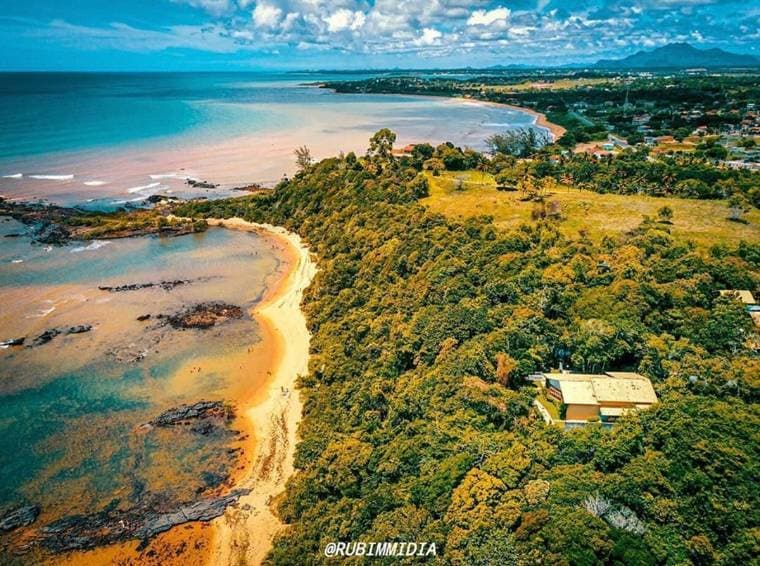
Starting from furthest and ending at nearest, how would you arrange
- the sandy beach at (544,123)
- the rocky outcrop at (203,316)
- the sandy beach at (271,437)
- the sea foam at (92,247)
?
the sandy beach at (544,123) < the sea foam at (92,247) < the rocky outcrop at (203,316) < the sandy beach at (271,437)

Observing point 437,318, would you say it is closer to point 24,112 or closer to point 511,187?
point 511,187

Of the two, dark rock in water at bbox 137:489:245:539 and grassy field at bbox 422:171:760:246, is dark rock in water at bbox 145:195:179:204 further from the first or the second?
dark rock in water at bbox 137:489:245:539

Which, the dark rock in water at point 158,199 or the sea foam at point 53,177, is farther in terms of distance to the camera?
the sea foam at point 53,177

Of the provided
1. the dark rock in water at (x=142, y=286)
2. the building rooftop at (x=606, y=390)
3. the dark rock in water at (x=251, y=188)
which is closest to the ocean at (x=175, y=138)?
the dark rock in water at (x=251, y=188)

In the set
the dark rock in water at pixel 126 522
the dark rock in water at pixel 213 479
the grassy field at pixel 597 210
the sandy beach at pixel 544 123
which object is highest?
the sandy beach at pixel 544 123

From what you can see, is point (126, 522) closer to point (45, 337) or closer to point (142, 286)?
point (45, 337)

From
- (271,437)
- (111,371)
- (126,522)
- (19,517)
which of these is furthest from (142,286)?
(126,522)

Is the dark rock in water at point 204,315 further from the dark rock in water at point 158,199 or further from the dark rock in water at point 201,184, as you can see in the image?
the dark rock in water at point 201,184

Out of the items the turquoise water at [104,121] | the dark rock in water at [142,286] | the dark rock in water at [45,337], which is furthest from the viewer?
the turquoise water at [104,121]
